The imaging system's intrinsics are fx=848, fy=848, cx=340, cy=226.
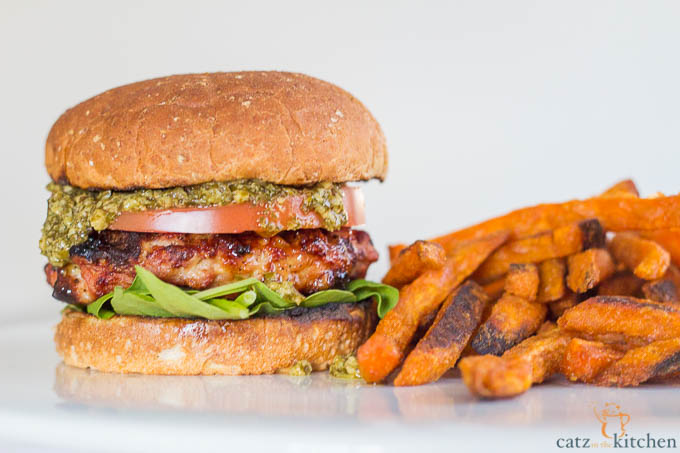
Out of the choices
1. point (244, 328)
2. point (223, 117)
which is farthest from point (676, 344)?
point (223, 117)

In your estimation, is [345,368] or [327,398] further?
[345,368]

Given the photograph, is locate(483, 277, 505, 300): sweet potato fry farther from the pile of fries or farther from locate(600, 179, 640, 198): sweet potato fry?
locate(600, 179, 640, 198): sweet potato fry

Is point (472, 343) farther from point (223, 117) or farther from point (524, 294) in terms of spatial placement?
point (223, 117)

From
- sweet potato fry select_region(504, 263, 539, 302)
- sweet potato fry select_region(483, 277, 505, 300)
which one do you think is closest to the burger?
sweet potato fry select_region(483, 277, 505, 300)

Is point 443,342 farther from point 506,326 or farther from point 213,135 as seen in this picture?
point 213,135

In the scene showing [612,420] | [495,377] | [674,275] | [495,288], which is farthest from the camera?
[495,288]

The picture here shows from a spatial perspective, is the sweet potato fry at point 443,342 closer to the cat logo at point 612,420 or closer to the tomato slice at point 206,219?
the cat logo at point 612,420

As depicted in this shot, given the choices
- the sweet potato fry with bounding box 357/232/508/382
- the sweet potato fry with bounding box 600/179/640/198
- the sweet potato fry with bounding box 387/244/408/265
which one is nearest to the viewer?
the sweet potato fry with bounding box 357/232/508/382

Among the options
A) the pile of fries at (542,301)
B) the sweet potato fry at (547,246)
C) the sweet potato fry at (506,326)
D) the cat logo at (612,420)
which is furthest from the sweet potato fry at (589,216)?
the cat logo at (612,420)

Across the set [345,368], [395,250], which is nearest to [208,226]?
[345,368]
